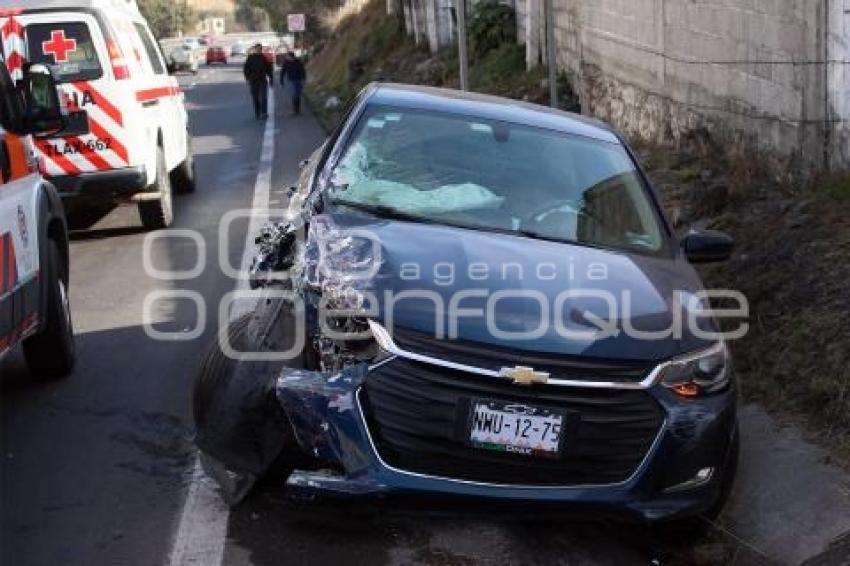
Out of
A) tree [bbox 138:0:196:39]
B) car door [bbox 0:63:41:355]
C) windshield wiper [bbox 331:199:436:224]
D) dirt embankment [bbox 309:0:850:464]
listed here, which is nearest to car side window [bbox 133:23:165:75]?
dirt embankment [bbox 309:0:850:464]

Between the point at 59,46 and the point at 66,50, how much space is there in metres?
0.08

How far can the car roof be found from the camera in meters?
6.17

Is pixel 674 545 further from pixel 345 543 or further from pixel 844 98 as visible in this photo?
pixel 844 98

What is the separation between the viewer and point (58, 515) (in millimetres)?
4992

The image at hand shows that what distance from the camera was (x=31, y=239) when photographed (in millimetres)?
6520

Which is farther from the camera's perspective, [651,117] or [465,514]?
[651,117]

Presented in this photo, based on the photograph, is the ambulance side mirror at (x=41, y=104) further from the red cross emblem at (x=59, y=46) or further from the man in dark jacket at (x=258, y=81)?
the man in dark jacket at (x=258, y=81)

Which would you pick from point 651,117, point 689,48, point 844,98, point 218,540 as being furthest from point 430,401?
point 651,117

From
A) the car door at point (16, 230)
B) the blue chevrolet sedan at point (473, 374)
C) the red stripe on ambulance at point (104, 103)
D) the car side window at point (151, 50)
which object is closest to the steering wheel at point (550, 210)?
the blue chevrolet sedan at point (473, 374)

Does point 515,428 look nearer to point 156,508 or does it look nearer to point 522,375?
point 522,375

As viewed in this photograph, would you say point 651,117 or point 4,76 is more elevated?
point 4,76

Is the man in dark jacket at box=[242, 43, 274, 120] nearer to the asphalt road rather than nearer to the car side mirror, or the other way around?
the asphalt road

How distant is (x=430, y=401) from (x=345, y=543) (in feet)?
2.70

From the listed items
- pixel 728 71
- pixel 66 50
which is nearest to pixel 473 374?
pixel 728 71
